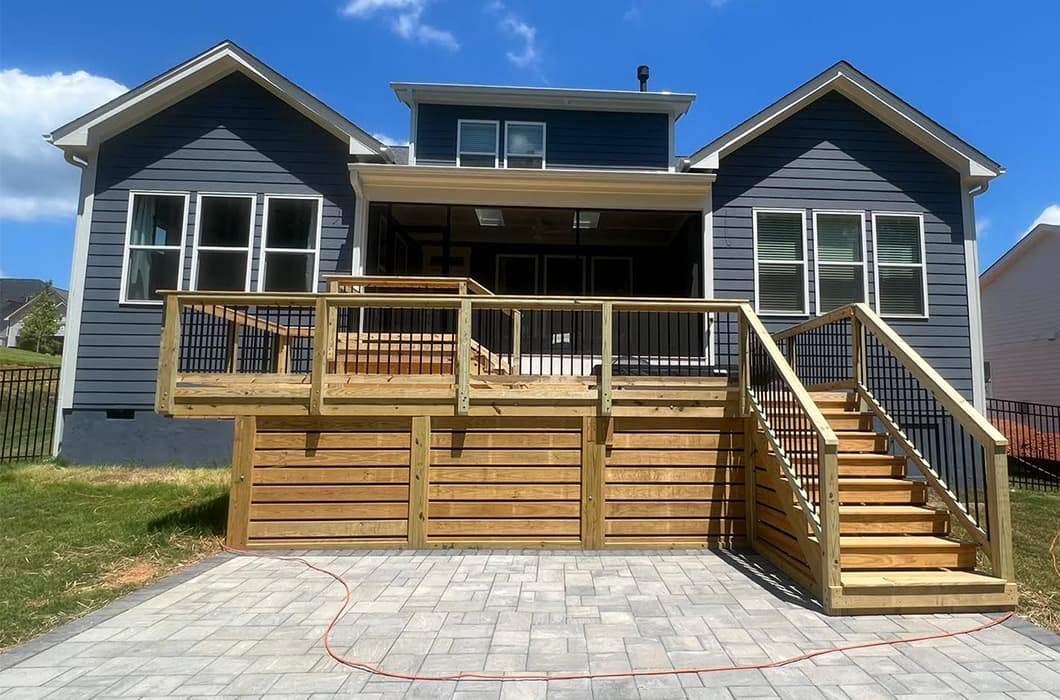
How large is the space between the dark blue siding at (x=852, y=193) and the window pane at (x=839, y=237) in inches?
5.9

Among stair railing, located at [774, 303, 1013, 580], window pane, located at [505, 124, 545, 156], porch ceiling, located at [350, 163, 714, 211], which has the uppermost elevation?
window pane, located at [505, 124, 545, 156]

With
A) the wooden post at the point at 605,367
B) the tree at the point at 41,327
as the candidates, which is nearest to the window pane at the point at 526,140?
the wooden post at the point at 605,367

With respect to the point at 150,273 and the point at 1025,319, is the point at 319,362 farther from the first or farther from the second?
the point at 1025,319

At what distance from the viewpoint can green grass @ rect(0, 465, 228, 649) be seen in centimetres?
429

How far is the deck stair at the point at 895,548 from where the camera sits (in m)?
4.09

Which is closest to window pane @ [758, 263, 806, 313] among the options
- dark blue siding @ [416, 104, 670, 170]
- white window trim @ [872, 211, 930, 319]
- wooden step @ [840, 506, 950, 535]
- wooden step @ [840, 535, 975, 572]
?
white window trim @ [872, 211, 930, 319]

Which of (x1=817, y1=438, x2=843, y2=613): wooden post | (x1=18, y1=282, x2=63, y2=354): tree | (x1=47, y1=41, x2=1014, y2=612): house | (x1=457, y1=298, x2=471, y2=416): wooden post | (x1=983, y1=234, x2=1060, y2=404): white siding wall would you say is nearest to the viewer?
(x1=817, y1=438, x2=843, y2=613): wooden post

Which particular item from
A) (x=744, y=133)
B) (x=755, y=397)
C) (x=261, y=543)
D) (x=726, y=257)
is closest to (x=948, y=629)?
(x=755, y=397)

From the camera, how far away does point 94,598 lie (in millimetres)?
4309

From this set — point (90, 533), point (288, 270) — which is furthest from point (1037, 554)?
point (288, 270)

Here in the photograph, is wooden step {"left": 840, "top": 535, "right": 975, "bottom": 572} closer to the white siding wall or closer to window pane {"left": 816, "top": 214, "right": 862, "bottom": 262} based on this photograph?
window pane {"left": 816, "top": 214, "right": 862, "bottom": 262}

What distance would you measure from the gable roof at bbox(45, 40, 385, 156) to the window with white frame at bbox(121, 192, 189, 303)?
1.05 m

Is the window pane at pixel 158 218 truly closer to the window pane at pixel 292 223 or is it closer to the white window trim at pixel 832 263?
the window pane at pixel 292 223

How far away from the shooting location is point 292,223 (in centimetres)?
930
